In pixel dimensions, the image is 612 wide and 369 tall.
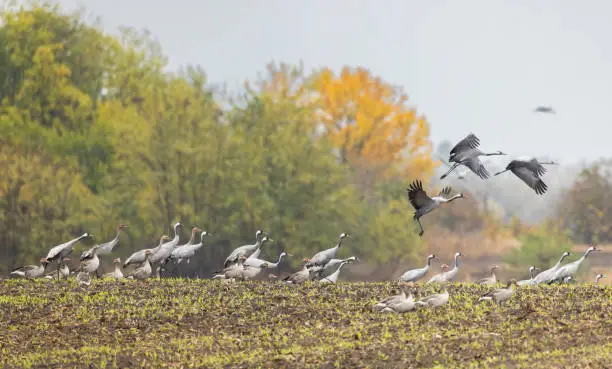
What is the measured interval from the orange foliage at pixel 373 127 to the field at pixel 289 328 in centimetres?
4893

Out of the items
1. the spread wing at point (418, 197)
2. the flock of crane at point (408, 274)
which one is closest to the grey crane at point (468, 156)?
the flock of crane at point (408, 274)

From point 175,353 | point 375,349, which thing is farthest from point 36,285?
point 375,349

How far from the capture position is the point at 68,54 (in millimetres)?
68000

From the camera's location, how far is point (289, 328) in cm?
2322

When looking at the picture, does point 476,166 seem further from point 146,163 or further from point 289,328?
point 146,163

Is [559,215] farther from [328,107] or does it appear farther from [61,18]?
[61,18]

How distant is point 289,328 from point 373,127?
54431 mm

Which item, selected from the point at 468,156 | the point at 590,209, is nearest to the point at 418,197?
the point at 468,156

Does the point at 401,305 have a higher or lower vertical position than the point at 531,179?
lower

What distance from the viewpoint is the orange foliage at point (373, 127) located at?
76812 mm

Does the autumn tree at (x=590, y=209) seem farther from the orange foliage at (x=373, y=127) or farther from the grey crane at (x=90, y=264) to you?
the grey crane at (x=90, y=264)

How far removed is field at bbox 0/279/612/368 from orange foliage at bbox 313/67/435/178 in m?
48.9

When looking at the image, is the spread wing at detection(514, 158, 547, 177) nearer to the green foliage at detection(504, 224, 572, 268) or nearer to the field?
the field

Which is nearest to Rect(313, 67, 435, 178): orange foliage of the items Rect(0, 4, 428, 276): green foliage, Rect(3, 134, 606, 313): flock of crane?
Rect(0, 4, 428, 276): green foliage
